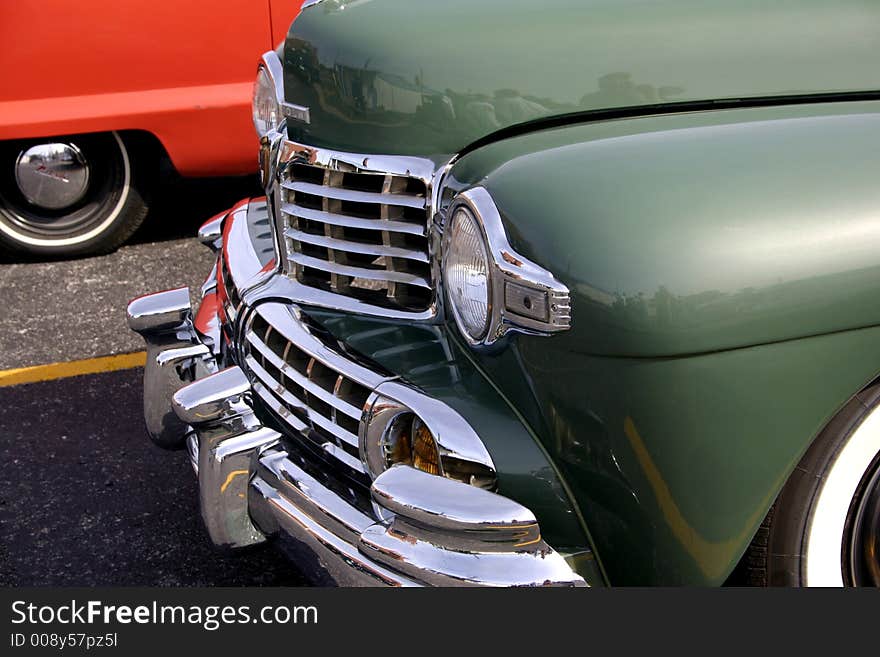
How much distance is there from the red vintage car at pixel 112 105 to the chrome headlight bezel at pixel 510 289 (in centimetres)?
298

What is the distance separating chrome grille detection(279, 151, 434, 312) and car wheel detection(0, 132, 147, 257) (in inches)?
103

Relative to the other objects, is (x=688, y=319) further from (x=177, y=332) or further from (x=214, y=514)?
(x=177, y=332)

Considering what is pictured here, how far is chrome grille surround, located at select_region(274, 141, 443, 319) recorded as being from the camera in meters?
2.02

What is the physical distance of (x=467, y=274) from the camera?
72.1 inches

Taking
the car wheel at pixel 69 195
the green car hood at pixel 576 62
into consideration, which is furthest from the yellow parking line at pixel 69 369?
the green car hood at pixel 576 62

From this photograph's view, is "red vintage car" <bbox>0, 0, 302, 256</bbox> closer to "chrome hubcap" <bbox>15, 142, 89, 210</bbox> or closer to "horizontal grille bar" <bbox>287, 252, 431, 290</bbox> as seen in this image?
"chrome hubcap" <bbox>15, 142, 89, 210</bbox>

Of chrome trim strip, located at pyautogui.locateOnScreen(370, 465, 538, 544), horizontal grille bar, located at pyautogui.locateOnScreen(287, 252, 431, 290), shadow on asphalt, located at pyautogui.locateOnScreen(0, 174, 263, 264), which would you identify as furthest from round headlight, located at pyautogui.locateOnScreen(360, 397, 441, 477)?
shadow on asphalt, located at pyautogui.locateOnScreen(0, 174, 263, 264)

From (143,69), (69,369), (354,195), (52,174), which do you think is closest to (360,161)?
(354,195)

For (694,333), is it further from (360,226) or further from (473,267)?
(360,226)

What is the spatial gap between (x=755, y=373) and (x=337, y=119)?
985 millimetres

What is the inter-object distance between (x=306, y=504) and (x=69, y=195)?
10.3 ft

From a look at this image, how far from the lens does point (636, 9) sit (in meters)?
2.15

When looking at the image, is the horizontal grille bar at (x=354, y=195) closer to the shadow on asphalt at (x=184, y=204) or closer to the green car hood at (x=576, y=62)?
the green car hood at (x=576, y=62)

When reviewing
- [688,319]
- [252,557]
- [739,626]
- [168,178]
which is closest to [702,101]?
[688,319]
